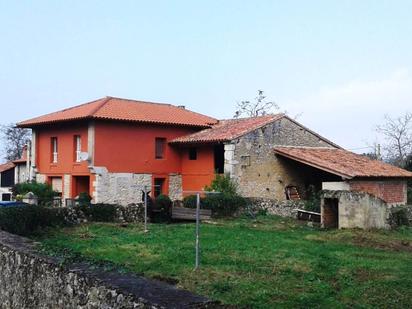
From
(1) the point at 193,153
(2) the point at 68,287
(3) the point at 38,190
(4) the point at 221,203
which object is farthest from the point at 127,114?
(2) the point at 68,287

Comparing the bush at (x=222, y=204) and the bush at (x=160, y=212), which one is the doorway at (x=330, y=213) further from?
the bush at (x=160, y=212)

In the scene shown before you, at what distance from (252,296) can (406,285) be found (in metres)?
3.16

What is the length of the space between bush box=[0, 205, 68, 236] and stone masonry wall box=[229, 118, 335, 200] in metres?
11.3

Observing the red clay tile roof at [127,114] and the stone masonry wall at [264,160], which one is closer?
the stone masonry wall at [264,160]

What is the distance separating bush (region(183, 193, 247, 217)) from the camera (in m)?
23.2

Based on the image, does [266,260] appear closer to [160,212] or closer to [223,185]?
[160,212]

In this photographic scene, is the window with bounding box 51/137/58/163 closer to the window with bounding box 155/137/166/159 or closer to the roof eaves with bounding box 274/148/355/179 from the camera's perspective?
the window with bounding box 155/137/166/159

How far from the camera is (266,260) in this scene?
12.2 meters

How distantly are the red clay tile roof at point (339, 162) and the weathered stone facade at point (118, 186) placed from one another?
811 centimetres

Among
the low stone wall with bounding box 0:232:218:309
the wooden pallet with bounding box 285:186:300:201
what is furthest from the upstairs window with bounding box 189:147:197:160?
the low stone wall with bounding box 0:232:218:309

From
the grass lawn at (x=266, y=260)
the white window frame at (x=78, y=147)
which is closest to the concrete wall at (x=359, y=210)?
the grass lawn at (x=266, y=260)

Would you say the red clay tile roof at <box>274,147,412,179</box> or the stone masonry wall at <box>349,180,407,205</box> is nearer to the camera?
the red clay tile roof at <box>274,147,412,179</box>

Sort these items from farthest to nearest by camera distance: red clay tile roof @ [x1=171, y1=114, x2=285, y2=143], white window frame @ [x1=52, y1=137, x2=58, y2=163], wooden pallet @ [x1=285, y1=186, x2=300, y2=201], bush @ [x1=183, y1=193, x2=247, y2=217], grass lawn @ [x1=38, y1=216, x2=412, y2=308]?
1. white window frame @ [x1=52, y1=137, x2=58, y2=163]
2. wooden pallet @ [x1=285, y1=186, x2=300, y2=201]
3. red clay tile roof @ [x1=171, y1=114, x2=285, y2=143]
4. bush @ [x1=183, y1=193, x2=247, y2=217]
5. grass lawn @ [x1=38, y1=216, x2=412, y2=308]

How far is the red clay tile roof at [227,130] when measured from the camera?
2812 cm
